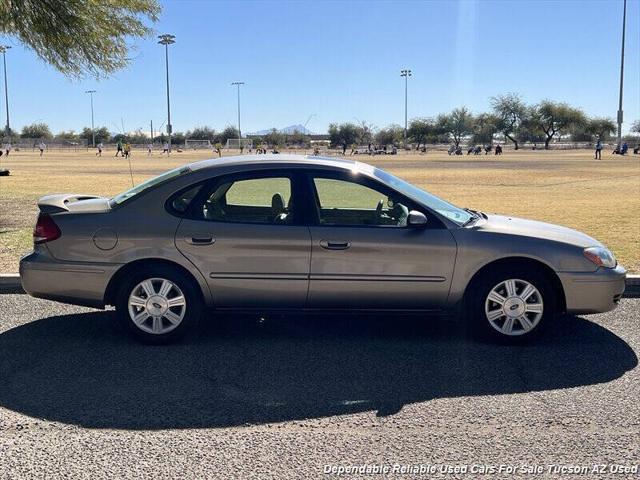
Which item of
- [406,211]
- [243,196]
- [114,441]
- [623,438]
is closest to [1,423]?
[114,441]

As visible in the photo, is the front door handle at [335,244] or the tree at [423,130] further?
the tree at [423,130]

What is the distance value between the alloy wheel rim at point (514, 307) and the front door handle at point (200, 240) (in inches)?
88.9

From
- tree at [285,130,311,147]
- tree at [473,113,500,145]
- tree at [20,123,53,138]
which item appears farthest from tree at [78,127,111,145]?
tree at [473,113,500,145]

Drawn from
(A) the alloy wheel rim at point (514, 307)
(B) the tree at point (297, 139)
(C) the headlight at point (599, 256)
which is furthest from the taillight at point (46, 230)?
(B) the tree at point (297, 139)

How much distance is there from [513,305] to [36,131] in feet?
550

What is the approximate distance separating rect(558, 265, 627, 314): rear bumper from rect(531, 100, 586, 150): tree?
120947 millimetres

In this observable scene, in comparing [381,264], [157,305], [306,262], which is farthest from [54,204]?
[381,264]

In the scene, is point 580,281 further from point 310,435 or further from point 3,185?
point 3,185

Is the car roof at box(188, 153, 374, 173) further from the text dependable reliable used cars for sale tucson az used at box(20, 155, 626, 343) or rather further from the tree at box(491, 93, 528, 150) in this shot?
the tree at box(491, 93, 528, 150)

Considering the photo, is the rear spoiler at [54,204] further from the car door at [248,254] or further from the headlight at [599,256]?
the headlight at [599,256]

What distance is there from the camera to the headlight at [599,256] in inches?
205

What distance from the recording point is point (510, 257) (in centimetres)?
514

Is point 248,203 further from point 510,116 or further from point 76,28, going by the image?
point 510,116

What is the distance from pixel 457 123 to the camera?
131375 millimetres
